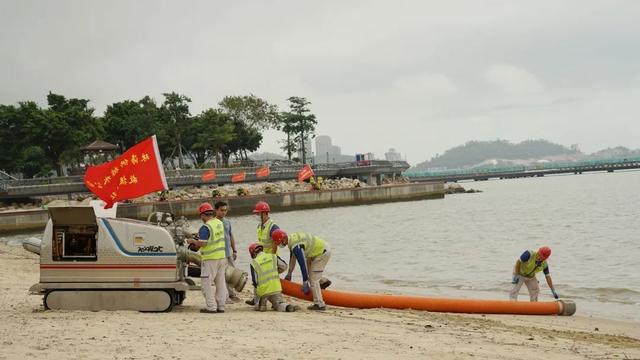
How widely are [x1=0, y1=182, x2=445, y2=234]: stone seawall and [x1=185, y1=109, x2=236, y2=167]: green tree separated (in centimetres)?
2122

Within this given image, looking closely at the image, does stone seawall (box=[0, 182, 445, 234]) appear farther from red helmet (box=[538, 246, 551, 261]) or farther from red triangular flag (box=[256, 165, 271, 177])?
red helmet (box=[538, 246, 551, 261])

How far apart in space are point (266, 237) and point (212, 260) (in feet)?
3.64

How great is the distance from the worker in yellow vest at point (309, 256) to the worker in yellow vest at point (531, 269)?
4.10 m

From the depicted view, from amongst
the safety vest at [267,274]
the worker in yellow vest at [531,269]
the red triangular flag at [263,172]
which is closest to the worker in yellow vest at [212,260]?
the safety vest at [267,274]

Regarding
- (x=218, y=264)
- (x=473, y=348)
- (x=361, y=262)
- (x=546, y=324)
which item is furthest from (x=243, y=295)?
(x=361, y=262)

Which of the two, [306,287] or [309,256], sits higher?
[309,256]

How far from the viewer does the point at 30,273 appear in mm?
19281

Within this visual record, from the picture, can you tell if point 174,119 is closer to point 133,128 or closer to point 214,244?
point 133,128

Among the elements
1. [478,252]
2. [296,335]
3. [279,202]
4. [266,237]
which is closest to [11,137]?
[279,202]

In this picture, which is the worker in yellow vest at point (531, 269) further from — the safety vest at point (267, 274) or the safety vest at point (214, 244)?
the safety vest at point (214, 244)

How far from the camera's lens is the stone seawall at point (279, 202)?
48.0 meters

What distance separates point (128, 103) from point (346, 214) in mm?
42804

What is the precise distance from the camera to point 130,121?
83.9 m

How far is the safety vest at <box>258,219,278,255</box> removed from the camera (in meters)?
11.6
